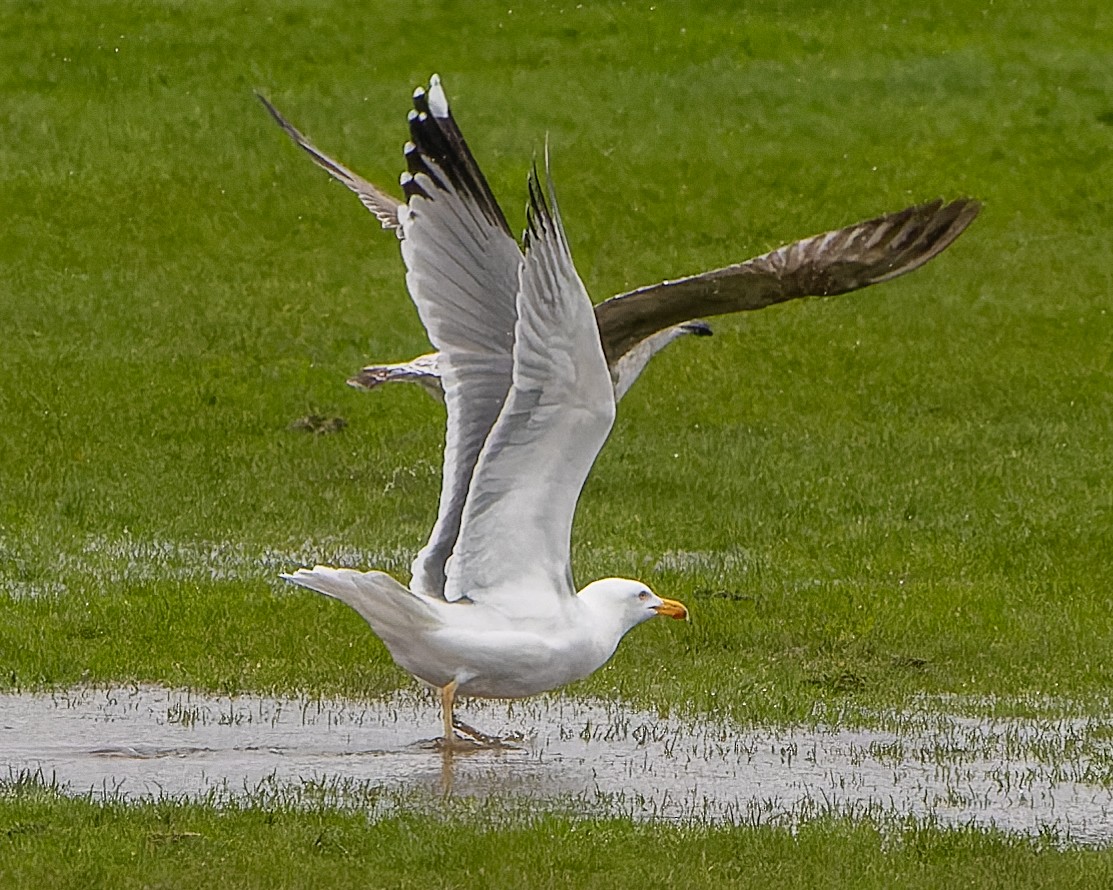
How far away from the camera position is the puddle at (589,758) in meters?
7.75

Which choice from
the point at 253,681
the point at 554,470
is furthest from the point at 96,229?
the point at 554,470

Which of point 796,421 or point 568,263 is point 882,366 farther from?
point 568,263

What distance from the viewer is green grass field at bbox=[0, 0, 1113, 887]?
407 inches

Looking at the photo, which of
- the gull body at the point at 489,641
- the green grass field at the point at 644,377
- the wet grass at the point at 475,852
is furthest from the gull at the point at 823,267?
the wet grass at the point at 475,852

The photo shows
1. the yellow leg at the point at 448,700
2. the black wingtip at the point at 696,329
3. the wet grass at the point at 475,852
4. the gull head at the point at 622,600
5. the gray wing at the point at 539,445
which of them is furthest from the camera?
the black wingtip at the point at 696,329

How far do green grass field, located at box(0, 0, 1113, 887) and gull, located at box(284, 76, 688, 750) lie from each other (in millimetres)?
1079

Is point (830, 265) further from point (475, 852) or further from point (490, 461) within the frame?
point (475, 852)

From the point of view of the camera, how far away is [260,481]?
15461 millimetres

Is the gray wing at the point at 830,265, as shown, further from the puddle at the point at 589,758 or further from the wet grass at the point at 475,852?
the wet grass at the point at 475,852

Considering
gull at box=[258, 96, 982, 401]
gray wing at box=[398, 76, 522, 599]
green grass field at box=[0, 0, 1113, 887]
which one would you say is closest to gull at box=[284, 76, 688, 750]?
gray wing at box=[398, 76, 522, 599]

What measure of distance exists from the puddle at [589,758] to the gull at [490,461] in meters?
0.40

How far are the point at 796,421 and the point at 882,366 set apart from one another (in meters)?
2.44

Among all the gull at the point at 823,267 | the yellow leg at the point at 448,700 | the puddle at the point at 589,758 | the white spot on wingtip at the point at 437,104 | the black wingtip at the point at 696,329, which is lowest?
the puddle at the point at 589,758

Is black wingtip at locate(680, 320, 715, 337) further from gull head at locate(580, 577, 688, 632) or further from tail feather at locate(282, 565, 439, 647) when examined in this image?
tail feather at locate(282, 565, 439, 647)
